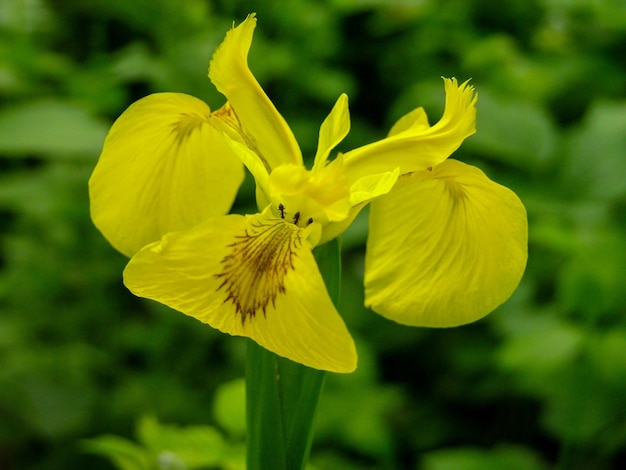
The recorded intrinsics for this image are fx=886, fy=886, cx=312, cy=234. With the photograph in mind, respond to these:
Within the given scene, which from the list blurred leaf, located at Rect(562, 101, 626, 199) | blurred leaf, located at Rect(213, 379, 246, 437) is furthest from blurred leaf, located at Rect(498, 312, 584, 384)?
blurred leaf, located at Rect(213, 379, 246, 437)

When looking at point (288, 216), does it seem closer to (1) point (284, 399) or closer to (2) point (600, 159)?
(1) point (284, 399)

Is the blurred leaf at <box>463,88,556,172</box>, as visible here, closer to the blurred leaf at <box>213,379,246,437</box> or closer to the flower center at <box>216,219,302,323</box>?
the blurred leaf at <box>213,379,246,437</box>

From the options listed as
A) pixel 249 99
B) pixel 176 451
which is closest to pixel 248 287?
pixel 249 99

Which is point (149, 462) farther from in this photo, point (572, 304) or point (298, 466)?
point (572, 304)

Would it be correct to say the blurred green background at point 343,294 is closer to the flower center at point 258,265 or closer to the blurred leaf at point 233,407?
Result: the blurred leaf at point 233,407

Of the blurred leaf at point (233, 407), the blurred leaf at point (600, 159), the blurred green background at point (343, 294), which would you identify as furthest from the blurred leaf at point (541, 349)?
the blurred leaf at point (233, 407)
